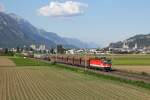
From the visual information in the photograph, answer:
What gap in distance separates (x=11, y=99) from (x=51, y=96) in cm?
346

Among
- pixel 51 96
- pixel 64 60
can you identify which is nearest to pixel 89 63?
pixel 64 60

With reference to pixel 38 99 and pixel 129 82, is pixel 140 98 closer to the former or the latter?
pixel 38 99

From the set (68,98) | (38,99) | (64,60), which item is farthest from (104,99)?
(64,60)

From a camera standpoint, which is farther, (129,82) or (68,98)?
(129,82)

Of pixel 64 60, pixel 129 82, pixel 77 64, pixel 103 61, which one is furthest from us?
pixel 64 60

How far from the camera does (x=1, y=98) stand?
98.5 ft

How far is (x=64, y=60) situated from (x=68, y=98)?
97508 millimetres

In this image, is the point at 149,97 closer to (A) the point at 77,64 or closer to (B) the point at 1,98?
(B) the point at 1,98

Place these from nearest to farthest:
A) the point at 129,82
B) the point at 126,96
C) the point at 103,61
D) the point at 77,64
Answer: the point at 126,96
the point at 129,82
the point at 103,61
the point at 77,64

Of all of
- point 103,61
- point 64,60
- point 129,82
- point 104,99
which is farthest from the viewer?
point 64,60

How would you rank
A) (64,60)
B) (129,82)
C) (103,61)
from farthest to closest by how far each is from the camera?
(64,60) → (103,61) → (129,82)

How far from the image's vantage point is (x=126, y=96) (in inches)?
1232

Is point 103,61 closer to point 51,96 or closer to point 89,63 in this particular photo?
point 89,63

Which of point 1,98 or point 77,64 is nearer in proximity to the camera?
point 1,98
